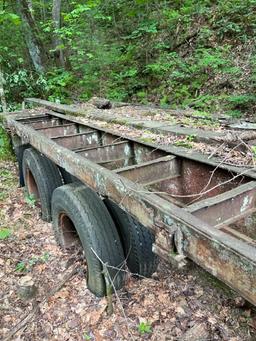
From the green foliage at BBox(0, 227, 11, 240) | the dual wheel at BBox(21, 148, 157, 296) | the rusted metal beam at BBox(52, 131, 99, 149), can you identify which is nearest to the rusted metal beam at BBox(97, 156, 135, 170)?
the dual wheel at BBox(21, 148, 157, 296)

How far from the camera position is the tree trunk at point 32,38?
9.78m

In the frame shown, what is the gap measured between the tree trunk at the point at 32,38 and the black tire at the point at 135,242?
8541 mm

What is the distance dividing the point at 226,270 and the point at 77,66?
11.5 m

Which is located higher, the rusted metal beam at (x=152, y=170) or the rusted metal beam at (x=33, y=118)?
the rusted metal beam at (x=33, y=118)

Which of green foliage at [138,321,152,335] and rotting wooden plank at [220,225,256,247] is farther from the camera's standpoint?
green foliage at [138,321,152,335]

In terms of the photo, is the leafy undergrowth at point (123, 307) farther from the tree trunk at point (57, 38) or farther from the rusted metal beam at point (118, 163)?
the tree trunk at point (57, 38)

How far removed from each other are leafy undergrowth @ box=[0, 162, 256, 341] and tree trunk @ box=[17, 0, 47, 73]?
8.18m

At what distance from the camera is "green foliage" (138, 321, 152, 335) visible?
110 inches

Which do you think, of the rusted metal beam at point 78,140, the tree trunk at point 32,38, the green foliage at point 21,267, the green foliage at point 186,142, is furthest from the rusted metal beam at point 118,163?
the tree trunk at point 32,38

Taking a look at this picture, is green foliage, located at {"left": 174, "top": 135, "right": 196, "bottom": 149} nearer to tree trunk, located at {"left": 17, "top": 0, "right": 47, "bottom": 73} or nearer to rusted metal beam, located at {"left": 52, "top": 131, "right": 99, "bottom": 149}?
rusted metal beam, located at {"left": 52, "top": 131, "right": 99, "bottom": 149}

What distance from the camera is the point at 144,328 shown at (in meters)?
2.82

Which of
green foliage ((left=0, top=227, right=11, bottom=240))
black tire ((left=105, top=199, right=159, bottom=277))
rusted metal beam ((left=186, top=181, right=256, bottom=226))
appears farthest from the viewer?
green foliage ((left=0, top=227, right=11, bottom=240))

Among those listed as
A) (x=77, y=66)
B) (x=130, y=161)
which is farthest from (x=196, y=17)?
(x=130, y=161)

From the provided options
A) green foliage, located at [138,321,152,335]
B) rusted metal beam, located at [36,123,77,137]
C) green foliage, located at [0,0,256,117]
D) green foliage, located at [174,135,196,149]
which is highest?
green foliage, located at [0,0,256,117]
